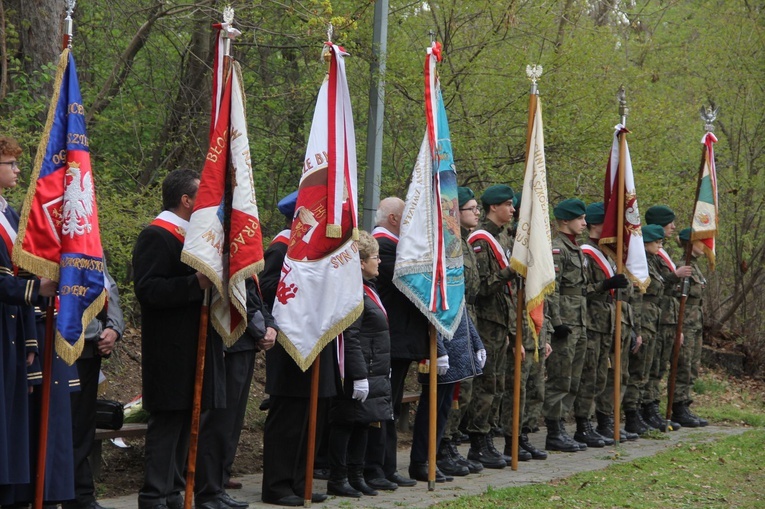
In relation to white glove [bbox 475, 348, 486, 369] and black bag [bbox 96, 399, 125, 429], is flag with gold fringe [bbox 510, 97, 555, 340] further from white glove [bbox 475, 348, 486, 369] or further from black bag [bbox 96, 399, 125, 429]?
black bag [bbox 96, 399, 125, 429]

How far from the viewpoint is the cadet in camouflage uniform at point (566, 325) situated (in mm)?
11117

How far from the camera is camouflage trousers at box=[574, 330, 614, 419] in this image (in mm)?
11578

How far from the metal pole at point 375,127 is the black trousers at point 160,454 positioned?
454cm

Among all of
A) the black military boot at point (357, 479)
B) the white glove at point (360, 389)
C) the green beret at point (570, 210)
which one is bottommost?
the black military boot at point (357, 479)

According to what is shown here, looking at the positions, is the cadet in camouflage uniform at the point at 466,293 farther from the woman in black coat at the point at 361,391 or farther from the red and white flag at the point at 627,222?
the red and white flag at the point at 627,222

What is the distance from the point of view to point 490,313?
9.98m

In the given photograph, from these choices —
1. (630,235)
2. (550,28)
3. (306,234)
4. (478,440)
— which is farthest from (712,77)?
(306,234)

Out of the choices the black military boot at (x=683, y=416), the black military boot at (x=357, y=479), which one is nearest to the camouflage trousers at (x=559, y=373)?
the black military boot at (x=683, y=416)

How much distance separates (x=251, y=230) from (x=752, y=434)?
8.09 m

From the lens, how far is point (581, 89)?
13867 mm

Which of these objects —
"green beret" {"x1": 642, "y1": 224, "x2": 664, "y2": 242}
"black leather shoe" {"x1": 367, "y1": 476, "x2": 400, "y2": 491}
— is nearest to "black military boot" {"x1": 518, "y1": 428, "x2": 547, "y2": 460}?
"black leather shoe" {"x1": 367, "y1": 476, "x2": 400, "y2": 491}

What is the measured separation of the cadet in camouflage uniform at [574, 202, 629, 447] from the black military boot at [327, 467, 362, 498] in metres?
4.07

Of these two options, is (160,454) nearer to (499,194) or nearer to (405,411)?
(499,194)

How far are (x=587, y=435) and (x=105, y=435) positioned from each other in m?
5.56
